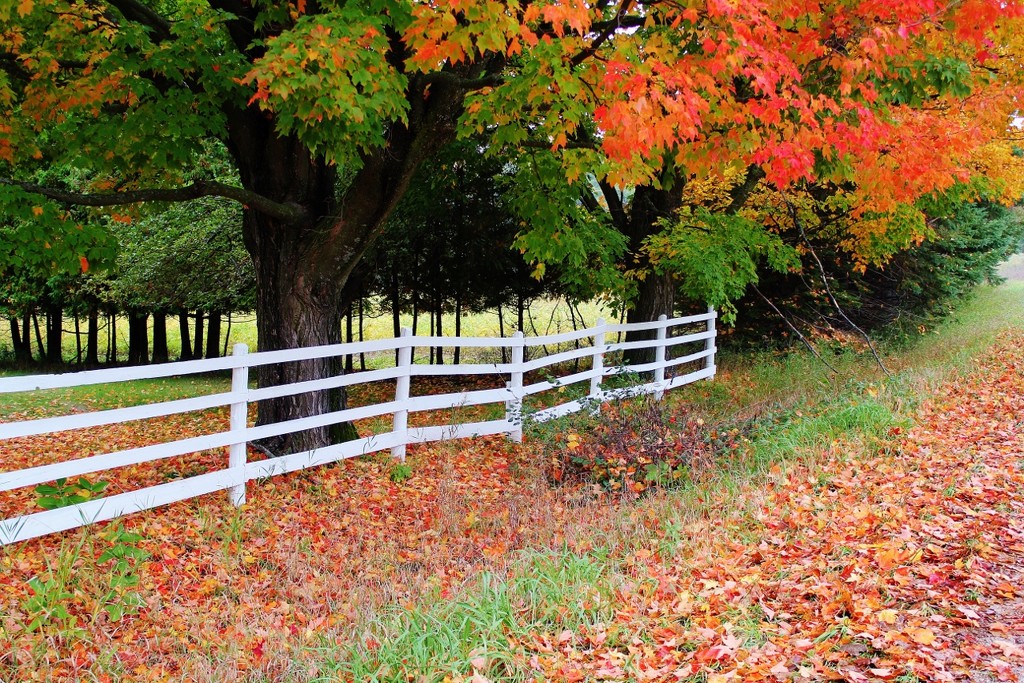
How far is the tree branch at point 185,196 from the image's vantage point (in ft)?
23.2

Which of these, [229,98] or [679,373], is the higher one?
[229,98]

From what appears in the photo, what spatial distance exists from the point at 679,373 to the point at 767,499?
9.41 meters

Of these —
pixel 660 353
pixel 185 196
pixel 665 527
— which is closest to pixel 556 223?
pixel 660 353

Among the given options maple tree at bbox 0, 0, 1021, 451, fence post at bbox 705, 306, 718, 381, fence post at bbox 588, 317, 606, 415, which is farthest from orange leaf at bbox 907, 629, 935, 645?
fence post at bbox 705, 306, 718, 381

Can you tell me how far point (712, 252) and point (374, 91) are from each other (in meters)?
6.99

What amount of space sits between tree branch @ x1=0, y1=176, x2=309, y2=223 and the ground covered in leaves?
8.59ft

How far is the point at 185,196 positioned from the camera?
24.5ft

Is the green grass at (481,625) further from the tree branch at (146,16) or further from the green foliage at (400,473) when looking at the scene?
the tree branch at (146,16)

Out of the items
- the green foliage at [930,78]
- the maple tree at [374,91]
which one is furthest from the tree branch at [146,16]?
the green foliage at [930,78]

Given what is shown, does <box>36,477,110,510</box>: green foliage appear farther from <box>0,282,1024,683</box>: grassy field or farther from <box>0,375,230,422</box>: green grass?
<box>0,375,230,422</box>: green grass

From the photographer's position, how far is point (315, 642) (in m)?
4.37

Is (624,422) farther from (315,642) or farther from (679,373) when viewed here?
(679,373)

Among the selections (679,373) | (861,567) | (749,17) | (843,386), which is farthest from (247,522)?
(679,373)

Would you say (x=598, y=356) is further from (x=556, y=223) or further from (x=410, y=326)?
(x=410, y=326)
